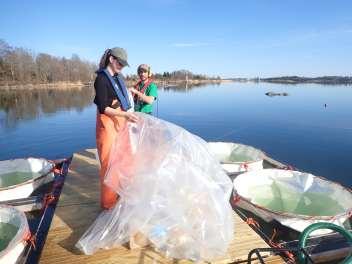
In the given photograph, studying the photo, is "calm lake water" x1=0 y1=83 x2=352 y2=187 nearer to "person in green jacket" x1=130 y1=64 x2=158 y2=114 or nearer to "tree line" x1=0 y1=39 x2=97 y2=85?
"person in green jacket" x1=130 y1=64 x2=158 y2=114

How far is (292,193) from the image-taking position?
6852 mm

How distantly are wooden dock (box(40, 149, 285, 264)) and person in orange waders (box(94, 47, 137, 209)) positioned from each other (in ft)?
2.07

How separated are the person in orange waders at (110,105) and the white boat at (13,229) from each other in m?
1.18

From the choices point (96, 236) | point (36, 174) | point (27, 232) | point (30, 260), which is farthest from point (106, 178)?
point (36, 174)

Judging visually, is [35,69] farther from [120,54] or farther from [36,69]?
[120,54]

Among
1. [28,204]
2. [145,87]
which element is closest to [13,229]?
[28,204]

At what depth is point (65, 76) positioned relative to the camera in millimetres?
88125

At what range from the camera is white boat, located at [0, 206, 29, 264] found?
389 cm

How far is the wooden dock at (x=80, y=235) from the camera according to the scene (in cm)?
354

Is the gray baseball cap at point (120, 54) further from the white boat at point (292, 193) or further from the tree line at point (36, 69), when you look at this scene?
the tree line at point (36, 69)

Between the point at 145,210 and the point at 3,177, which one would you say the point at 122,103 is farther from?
the point at 3,177

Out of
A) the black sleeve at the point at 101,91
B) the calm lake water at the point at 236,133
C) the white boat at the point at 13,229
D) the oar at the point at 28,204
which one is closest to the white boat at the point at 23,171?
the oar at the point at 28,204

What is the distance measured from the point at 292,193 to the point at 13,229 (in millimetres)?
5874

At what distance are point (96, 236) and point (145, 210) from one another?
751 mm
